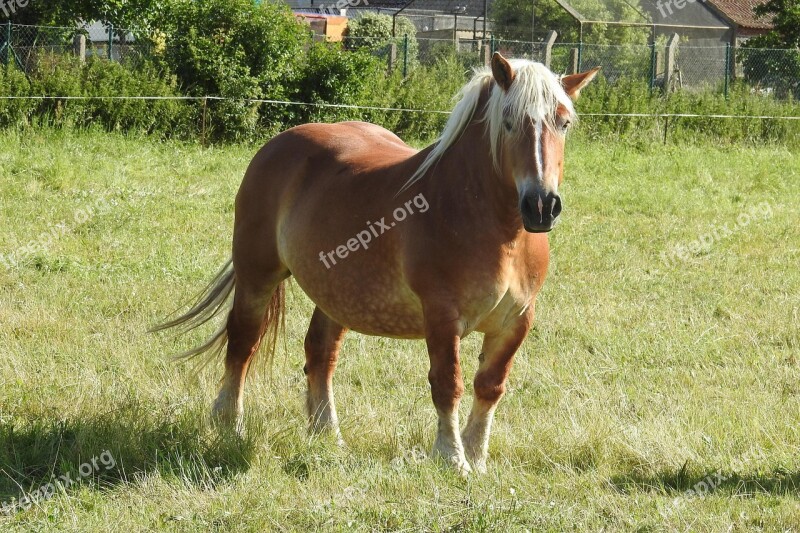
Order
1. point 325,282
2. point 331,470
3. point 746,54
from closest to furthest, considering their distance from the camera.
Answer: point 331,470 → point 325,282 → point 746,54

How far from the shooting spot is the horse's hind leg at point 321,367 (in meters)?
5.14

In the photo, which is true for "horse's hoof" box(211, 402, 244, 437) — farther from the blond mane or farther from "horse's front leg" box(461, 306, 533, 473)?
the blond mane

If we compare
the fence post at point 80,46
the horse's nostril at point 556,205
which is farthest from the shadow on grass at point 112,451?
the fence post at point 80,46

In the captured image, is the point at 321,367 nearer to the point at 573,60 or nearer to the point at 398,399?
the point at 398,399

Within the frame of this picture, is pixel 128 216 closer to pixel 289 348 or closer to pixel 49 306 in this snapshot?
pixel 49 306

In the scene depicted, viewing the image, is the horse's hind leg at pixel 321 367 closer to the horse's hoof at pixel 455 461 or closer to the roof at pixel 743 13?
the horse's hoof at pixel 455 461

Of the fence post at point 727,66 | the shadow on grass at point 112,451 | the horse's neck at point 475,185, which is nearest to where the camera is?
the horse's neck at point 475,185

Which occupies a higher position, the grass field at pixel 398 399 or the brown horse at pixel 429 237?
the brown horse at pixel 429 237

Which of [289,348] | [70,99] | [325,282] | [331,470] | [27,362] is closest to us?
[331,470]

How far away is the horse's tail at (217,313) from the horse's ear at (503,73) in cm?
205

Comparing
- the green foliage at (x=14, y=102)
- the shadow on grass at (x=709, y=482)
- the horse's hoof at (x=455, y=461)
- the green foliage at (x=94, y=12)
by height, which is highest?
the green foliage at (x=94, y=12)

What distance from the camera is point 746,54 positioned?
846 inches

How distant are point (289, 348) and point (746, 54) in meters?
18.0

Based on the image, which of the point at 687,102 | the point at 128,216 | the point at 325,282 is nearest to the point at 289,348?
the point at 325,282
